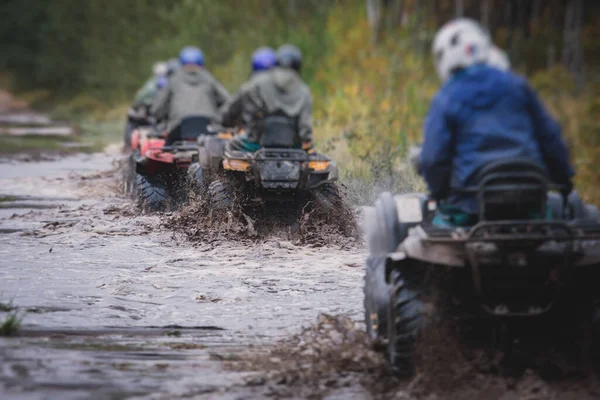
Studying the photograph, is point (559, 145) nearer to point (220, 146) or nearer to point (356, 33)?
point (220, 146)

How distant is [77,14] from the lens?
49500 mm

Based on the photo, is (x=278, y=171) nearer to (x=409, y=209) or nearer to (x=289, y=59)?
(x=289, y=59)

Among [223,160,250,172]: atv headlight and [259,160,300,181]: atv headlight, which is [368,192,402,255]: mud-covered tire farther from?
[223,160,250,172]: atv headlight

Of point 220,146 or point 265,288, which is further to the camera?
point 220,146

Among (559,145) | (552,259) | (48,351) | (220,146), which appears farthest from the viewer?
(220,146)

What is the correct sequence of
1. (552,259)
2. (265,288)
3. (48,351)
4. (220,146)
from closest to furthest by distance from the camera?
(552,259)
(48,351)
(265,288)
(220,146)

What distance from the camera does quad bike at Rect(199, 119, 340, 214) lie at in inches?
400

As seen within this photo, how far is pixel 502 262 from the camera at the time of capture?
5.06m

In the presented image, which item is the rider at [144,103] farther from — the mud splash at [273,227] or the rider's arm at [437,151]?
the rider's arm at [437,151]

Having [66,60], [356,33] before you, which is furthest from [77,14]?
[356,33]

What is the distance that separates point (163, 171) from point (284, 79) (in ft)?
8.19

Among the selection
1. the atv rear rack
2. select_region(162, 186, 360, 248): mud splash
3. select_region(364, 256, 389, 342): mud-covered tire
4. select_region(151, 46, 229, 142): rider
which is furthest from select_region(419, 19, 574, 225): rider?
select_region(151, 46, 229, 142): rider

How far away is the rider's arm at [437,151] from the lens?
5.32 m

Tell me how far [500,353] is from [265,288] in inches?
125
